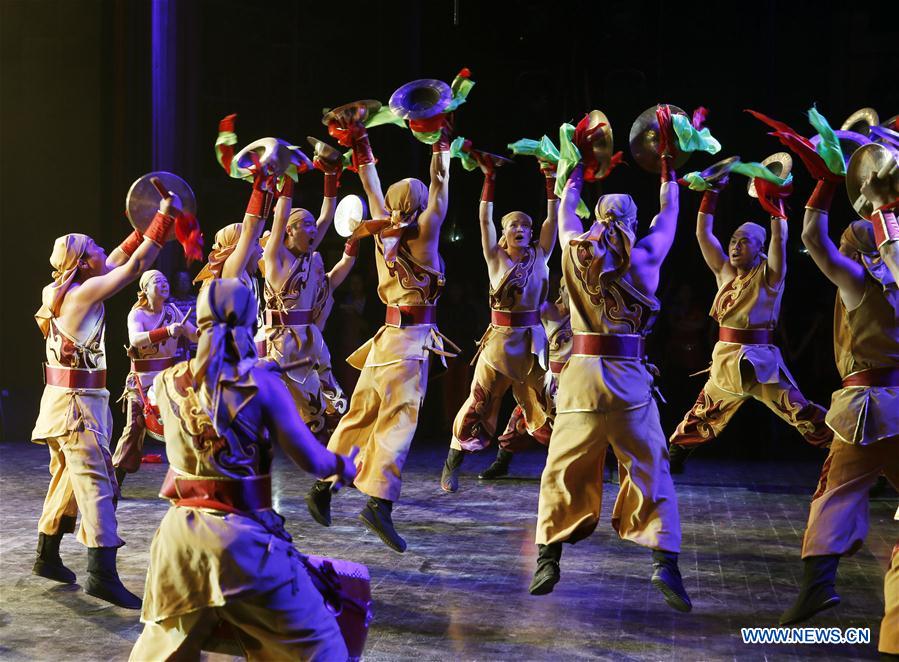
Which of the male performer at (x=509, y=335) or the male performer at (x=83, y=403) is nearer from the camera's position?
the male performer at (x=83, y=403)

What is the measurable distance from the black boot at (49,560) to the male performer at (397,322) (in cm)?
144

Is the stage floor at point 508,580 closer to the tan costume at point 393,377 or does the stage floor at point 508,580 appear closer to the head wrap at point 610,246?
the tan costume at point 393,377

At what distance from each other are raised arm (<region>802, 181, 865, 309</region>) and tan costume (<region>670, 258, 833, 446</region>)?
8.22 feet

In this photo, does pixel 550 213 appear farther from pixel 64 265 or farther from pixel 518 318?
pixel 64 265

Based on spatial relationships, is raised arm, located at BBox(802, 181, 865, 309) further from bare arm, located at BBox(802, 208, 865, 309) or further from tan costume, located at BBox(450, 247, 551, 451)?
tan costume, located at BBox(450, 247, 551, 451)

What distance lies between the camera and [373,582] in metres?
5.06

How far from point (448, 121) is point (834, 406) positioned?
8.32ft

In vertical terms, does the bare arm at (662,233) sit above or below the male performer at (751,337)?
above

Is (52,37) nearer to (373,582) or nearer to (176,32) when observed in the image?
(176,32)

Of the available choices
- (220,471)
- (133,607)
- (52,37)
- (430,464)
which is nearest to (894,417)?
(220,471)

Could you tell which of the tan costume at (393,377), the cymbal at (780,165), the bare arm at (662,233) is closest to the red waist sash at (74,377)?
the tan costume at (393,377)

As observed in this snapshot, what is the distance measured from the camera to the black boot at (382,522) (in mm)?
5492

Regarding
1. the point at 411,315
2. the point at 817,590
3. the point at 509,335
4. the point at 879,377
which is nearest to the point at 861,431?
the point at 879,377

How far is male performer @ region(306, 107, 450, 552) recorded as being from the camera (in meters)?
5.69
